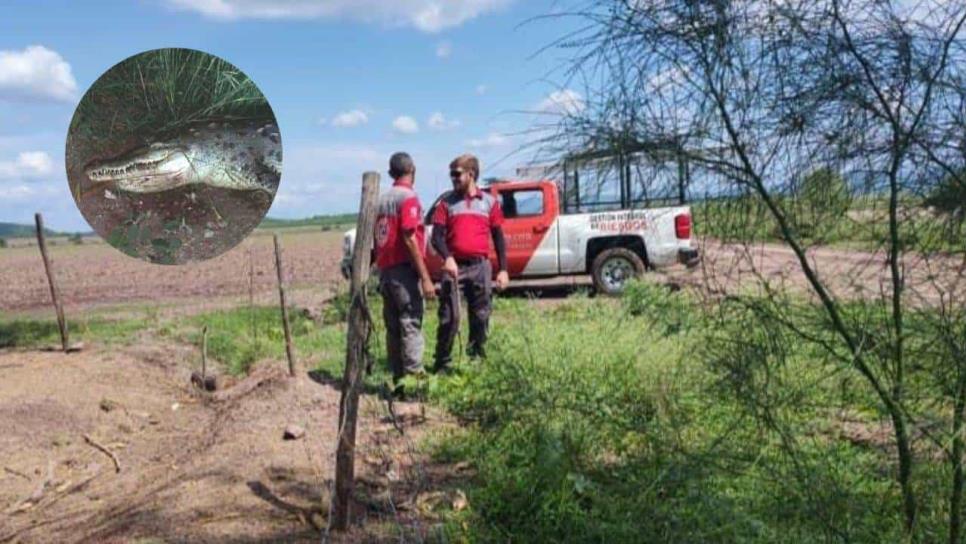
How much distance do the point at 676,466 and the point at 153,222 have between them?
2105 mm

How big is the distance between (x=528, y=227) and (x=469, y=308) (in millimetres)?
6363

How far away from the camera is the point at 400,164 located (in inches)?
237

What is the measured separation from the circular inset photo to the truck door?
10059mm

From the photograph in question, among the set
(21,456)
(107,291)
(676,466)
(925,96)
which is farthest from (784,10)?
(107,291)

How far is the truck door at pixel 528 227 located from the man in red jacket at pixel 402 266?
6724mm

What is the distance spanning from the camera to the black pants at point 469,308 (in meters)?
6.49

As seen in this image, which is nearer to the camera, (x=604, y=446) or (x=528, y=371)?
(x=604, y=446)

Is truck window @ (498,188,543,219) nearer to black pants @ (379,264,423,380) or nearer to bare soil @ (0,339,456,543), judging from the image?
bare soil @ (0,339,456,543)

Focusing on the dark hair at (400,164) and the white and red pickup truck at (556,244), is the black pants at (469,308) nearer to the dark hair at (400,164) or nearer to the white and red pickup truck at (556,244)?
the dark hair at (400,164)

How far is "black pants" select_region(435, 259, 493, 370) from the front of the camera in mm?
6488

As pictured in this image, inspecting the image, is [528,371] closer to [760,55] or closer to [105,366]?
[760,55]

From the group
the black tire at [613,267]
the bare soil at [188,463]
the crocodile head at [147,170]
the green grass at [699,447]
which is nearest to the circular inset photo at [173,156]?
the crocodile head at [147,170]

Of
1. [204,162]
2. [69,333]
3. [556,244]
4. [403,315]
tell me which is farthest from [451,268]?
[556,244]

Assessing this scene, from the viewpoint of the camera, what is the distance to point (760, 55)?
2.87 metres
